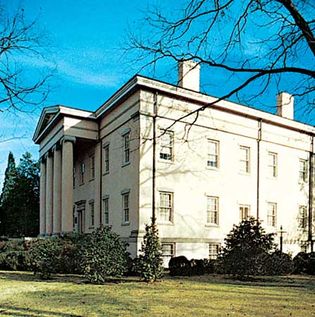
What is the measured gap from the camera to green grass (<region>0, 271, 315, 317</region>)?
32.2 feet

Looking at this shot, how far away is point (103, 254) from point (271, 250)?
8910mm

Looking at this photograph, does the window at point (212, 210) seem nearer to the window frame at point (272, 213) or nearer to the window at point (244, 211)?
the window at point (244, 211)

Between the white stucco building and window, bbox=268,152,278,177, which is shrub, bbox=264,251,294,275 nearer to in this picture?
the white stucco building

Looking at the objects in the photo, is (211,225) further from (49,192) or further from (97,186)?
(49,192)

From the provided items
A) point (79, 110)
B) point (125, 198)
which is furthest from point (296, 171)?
point (79, 110)

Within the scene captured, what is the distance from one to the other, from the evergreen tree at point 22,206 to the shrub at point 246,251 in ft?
112

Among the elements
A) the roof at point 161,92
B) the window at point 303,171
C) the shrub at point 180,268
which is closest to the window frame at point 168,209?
the shrub at point 180,268

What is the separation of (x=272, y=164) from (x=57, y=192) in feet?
51.4

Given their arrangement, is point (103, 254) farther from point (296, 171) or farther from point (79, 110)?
point (296, 171)

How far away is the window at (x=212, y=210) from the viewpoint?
1120 inches

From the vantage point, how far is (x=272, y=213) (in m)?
32.4

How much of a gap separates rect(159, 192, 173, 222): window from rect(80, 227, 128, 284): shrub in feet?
30.0

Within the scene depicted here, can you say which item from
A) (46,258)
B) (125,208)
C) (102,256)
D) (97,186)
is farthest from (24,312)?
(97,186)

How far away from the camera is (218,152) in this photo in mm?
29078
